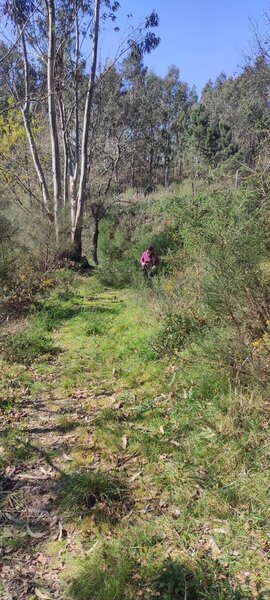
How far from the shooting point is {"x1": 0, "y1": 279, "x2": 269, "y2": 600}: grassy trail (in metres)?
2.80

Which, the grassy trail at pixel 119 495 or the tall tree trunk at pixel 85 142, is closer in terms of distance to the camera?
the grassy trail at pixel 119 495

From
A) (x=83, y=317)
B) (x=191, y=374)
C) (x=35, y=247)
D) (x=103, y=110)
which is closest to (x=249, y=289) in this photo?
(x=191, y=374)

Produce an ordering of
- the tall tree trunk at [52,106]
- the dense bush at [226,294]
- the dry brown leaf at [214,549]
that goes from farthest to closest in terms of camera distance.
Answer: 1. the tall tree trunk at [52,106]
2. the dense bush at [226,294]
3. the dry brown leaf at [214,549]

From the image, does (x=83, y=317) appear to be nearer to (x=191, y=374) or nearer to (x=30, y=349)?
(x=30, y=349)

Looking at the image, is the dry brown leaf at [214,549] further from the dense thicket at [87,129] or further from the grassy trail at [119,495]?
the dense thicket at [87,129]

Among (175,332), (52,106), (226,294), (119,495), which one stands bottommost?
(119,495)

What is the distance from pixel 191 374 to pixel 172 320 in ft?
4.91

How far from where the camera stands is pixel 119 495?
3.58 m

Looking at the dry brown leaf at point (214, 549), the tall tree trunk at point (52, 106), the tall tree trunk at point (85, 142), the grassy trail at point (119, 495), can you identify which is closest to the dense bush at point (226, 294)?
the grassy trail at point (119, 495)

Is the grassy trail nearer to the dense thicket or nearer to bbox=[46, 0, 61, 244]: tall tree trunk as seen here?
the dense thicket

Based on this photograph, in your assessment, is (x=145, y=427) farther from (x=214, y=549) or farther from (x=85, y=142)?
(x=85, y=142)

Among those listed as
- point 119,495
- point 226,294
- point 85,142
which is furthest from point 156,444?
point 85,142

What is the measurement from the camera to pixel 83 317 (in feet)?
29.7

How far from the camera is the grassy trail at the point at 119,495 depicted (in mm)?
2803
